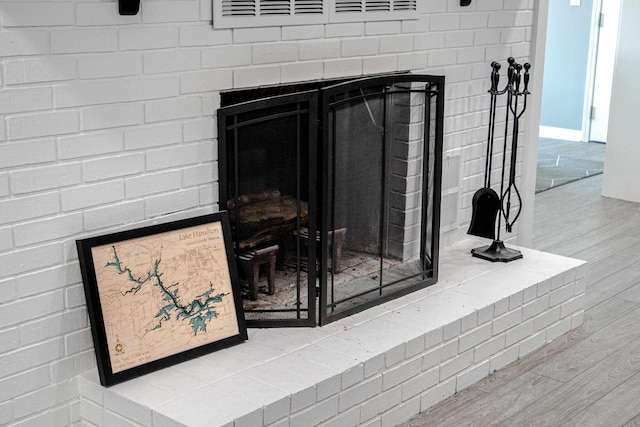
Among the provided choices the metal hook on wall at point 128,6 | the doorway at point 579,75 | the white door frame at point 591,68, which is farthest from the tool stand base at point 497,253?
the white door frame at point 591,68

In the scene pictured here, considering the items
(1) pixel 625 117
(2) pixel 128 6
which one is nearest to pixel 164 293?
(2) pixel 128 6

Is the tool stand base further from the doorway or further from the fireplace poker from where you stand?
the doorway

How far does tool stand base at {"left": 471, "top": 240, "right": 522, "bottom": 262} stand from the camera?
11.7 feet

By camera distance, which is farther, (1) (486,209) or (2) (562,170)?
(2) (562,170)

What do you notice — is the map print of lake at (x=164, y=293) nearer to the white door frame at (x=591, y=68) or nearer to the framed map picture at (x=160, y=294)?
the framed map picture at (x=160, y=294)

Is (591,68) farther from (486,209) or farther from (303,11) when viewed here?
(303,11)

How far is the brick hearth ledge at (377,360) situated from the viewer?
2.38 metres

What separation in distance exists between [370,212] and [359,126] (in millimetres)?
311

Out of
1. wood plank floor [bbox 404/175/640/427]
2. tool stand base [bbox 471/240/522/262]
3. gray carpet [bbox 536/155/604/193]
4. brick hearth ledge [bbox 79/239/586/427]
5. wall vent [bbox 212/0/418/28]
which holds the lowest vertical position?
wood plank floor [bbox 404/175/640/427]

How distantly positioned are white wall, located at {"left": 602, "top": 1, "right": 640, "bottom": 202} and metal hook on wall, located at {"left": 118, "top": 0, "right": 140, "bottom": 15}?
3983 mm

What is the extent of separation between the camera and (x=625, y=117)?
18.6 ft

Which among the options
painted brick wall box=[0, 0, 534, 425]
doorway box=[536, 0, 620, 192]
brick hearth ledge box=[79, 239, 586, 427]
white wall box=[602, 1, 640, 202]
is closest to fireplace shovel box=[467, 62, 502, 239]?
brick hearth ledge box=[79, 239, 586, 427]

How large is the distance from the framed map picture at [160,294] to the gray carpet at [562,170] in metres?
3.66

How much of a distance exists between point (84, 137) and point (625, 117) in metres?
4.15
